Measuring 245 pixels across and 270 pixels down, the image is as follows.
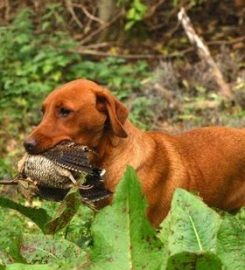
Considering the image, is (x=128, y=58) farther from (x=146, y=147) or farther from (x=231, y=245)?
(x=231, y=245)

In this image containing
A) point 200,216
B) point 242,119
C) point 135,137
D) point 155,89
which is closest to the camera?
point 200,216

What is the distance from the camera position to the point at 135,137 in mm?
5285

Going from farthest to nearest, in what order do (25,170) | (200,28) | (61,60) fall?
(200,28), (61,60), (25,170)

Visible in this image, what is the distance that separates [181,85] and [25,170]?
7.24 m

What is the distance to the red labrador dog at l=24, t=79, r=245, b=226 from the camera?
16.5ft

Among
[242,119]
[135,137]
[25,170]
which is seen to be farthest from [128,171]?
[242,119]

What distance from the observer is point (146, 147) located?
210 inches

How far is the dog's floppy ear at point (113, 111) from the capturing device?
16.4 feet

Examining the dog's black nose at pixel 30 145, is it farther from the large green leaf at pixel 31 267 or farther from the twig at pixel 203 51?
the twig at pixel 203 51

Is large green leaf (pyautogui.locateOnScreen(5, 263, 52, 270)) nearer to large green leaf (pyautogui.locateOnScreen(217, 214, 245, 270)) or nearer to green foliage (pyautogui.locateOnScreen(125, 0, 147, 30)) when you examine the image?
large green leaf (pyautogui.locateOnScreen(217, 214, 245, 270))

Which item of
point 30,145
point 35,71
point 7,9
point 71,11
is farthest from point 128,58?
point 30,145

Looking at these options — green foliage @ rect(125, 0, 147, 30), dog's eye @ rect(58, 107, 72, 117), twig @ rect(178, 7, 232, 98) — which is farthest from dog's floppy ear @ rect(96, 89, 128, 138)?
green foliage @ rect(125, 0, 147, 30)

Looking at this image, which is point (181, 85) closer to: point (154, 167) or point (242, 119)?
point (242, 119)

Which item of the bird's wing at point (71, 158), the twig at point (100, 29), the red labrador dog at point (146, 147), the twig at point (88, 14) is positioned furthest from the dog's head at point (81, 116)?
the twig at point (88, 14)
